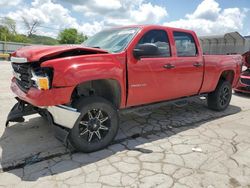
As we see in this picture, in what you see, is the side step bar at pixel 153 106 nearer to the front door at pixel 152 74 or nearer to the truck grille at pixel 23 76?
the front door at pixel 152 74

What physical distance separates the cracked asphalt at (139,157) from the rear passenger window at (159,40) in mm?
1498

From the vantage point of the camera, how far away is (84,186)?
302 centimetres

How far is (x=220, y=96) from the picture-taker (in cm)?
650

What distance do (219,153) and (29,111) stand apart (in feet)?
10.3

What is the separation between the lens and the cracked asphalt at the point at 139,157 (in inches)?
125

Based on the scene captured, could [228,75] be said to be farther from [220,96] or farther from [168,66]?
[168,66]

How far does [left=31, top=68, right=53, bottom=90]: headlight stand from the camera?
3312 millimetres

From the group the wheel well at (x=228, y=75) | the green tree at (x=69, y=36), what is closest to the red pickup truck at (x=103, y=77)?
the wheel well at (x=228, y=75)

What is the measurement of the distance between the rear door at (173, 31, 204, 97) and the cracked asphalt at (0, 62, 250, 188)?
767mm

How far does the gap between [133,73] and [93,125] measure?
1.07 meters

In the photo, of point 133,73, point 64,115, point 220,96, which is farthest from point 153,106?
point 220,96

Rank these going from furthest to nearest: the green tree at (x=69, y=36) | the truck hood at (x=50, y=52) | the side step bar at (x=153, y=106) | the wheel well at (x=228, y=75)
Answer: the green tree at (x=69, y=36) → the wheel well at (x=228, y=75) → the side step bar at (x=153, y=106) → the truck hood at (x=50, y=52)

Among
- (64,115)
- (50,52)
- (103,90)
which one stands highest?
(50,52)

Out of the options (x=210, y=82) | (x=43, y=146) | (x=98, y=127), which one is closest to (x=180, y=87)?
(x=210, y=82)
